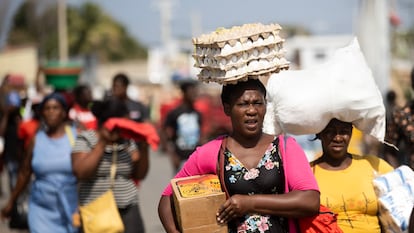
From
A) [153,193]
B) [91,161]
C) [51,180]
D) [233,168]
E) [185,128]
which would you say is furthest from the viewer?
[153,193]

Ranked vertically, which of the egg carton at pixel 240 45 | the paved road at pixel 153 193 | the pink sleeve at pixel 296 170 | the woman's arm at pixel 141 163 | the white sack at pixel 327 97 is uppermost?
the egg carton at pixel 240 45

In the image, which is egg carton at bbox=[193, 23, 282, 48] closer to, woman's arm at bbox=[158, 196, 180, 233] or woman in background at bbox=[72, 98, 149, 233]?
woman's arm at bbox=[158, 196, 180, 233]

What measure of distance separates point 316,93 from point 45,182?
295 cm

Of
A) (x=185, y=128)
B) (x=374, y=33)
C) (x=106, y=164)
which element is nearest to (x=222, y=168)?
(x=106, y=164)

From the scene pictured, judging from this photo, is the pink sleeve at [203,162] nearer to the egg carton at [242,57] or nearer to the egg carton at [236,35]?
the egg carton at [242,57]

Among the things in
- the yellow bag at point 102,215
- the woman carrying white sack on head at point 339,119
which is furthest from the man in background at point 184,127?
the woman carrying white sack on head at point 339,119

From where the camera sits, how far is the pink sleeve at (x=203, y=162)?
3.88m

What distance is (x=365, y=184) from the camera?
427 cm

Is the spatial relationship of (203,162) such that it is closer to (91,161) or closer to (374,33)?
(91,161)

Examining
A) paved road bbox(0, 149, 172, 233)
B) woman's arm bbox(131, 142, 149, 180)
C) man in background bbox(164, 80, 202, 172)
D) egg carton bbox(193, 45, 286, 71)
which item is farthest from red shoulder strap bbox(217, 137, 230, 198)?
man in background bbox(164, 80, 202, 172)

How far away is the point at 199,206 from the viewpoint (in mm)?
3676

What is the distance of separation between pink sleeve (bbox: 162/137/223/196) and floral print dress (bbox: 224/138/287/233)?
0.31 feet

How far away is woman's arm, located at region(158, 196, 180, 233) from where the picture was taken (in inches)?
152

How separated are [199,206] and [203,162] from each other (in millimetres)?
297
